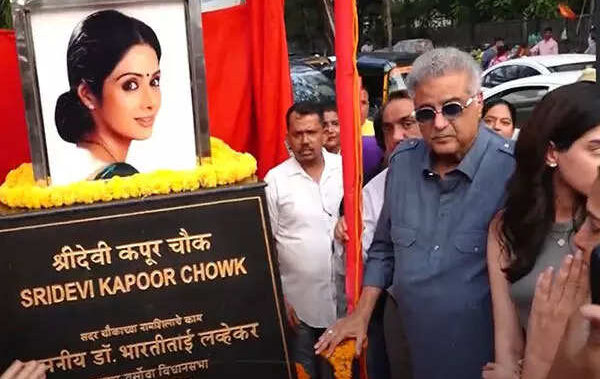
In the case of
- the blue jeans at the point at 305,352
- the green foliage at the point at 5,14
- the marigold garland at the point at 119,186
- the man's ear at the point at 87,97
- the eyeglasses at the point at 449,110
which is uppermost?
the green foliage at the point at 5,14

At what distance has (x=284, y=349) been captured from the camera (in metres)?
2.36

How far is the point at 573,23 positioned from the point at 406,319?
79.0ft

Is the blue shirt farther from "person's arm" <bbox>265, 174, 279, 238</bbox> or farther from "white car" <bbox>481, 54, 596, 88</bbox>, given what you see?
"white car" <bbox>481, 54, 596, 88</bbox>

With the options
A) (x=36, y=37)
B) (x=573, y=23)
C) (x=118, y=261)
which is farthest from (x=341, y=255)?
(x=573, y=23)

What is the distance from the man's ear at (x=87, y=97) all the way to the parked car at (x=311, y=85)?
16.6ft

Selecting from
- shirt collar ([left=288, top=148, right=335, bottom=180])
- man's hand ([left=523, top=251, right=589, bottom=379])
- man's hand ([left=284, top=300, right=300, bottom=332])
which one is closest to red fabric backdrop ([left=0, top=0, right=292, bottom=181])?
shirt collar ([left=288, top=148, right=335, bottom=180])

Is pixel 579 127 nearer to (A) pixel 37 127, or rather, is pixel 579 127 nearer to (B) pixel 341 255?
(B) pixel 341 255

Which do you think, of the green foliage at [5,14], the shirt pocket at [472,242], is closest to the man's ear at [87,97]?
the shirt pocket at [472,242]

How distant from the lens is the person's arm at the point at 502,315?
6.26 ft

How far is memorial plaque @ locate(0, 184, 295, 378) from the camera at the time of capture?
7.04ft

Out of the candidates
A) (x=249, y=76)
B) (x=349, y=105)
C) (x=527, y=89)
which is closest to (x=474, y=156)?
(x=349, y=105)

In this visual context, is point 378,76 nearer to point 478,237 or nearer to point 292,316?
point 292,316

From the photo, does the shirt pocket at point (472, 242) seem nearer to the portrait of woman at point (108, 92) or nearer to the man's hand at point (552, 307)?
the man's hand at point (552, 307)

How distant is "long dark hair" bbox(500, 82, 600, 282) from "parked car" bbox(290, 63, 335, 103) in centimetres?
554
